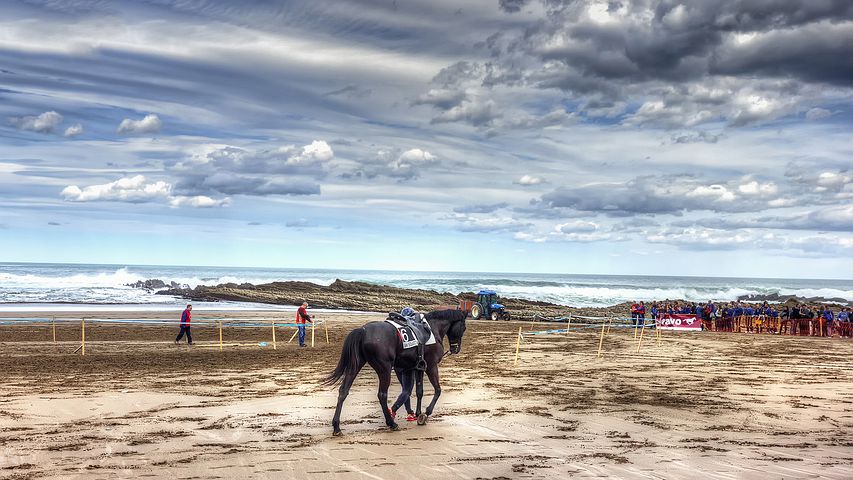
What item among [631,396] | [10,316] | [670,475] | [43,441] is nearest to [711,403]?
[631,396]

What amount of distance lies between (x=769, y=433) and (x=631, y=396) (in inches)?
140

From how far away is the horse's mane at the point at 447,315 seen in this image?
11.8 meters

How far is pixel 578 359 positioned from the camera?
21.6m

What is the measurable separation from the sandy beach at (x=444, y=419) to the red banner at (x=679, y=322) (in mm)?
13092

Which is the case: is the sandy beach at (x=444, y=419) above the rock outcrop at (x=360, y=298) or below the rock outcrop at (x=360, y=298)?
above

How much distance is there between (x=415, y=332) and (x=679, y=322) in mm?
28214

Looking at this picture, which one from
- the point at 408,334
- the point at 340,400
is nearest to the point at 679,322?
the point at 408,334

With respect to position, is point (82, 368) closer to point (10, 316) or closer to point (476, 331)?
point (476, 331)

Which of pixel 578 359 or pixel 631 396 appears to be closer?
pixel 631 396

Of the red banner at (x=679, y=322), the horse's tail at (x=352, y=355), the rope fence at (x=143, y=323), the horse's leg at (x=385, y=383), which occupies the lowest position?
the red banner at (x=679, y=322)

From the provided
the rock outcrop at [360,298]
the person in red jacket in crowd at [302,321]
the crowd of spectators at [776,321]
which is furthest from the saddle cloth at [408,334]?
the rock outcrop at [360,298]

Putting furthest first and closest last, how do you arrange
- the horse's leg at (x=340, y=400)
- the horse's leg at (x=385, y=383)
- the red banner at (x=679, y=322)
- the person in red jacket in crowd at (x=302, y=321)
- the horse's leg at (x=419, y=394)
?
the red banner at (x=679, y=322) → the person in red jacket in crowd at (x=302, y=321) → the horse's leg at (x=419, y=394) → the horse's leg at (x=385, y=383) → the horse's leg at (x=340, y=400)

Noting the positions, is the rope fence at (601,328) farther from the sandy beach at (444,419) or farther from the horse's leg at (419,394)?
the horse's leg at (419,394)

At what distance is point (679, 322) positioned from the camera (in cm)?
3562
